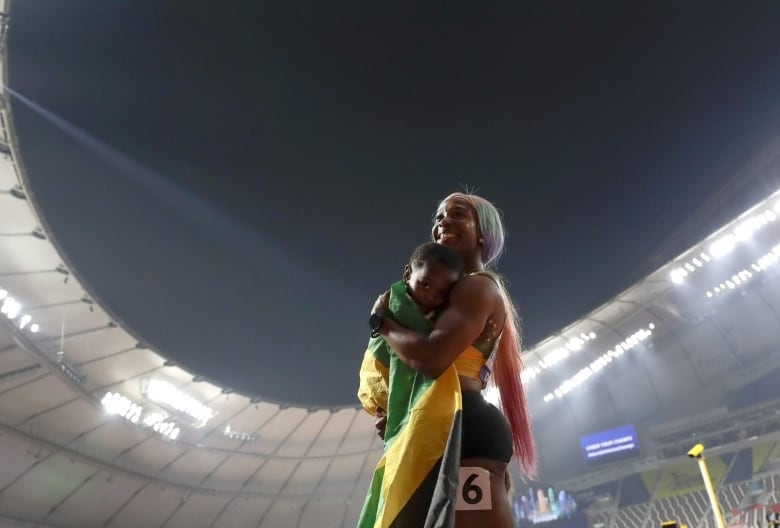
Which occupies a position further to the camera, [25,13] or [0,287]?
[0,287]

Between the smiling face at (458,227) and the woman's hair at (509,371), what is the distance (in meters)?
0.04

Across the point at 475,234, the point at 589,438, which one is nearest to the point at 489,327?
the point at 475,234

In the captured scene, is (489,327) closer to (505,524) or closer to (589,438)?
(505,524)

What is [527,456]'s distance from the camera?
7.01 ft

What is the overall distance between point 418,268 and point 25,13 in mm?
12411

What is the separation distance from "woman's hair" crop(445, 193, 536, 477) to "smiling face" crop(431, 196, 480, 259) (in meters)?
0.04

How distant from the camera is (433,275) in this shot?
5.79ft

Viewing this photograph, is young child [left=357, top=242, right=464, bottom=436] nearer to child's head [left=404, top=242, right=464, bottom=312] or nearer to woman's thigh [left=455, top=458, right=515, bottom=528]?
child's head [left=404, top=242, right=464, bottom=312]

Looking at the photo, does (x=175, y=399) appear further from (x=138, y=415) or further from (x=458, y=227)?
(x=458, y=227)

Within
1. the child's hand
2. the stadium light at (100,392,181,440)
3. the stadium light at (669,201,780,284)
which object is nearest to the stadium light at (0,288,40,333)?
the stadium light at (100,392,181,440)

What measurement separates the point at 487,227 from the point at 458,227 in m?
0.16

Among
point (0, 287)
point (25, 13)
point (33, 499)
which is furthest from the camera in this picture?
point (33, 499)

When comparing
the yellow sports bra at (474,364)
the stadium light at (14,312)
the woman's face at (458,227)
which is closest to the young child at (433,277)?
the yellow sports bra at (474,364)

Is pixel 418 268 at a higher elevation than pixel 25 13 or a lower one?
lower
